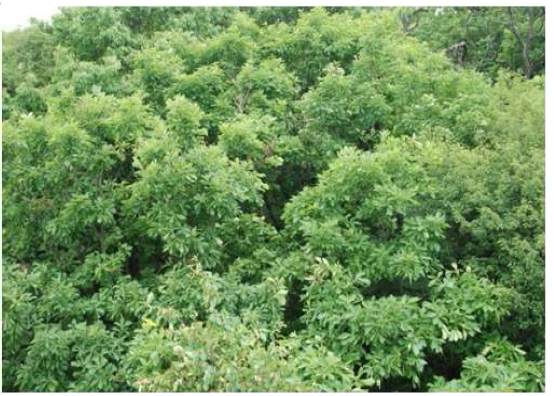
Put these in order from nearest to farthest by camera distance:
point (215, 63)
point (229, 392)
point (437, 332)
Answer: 1. point (229, 392)
2. point (437, 332)
3. point (215, 63)

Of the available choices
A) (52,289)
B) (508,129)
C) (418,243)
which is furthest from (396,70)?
(52,289)

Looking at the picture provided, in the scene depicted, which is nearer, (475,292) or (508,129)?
(475,292)

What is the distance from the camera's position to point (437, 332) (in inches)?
225

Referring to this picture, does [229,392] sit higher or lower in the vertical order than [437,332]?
higher

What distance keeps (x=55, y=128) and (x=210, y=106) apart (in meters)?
2.55

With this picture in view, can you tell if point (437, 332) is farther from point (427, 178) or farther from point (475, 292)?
point (427, 178)

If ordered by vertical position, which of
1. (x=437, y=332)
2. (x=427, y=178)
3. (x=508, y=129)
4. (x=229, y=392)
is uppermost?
(x=508, y=129)

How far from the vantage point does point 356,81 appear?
8.30 metres

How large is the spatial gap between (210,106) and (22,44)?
7345mm

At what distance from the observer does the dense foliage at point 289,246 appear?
5.61 m

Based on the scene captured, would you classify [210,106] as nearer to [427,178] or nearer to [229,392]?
[427,178]

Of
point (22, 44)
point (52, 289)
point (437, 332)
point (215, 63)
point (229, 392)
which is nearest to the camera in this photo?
point (229, 392)

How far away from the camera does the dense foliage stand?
18.4 ft

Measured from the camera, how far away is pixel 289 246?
7109mm
